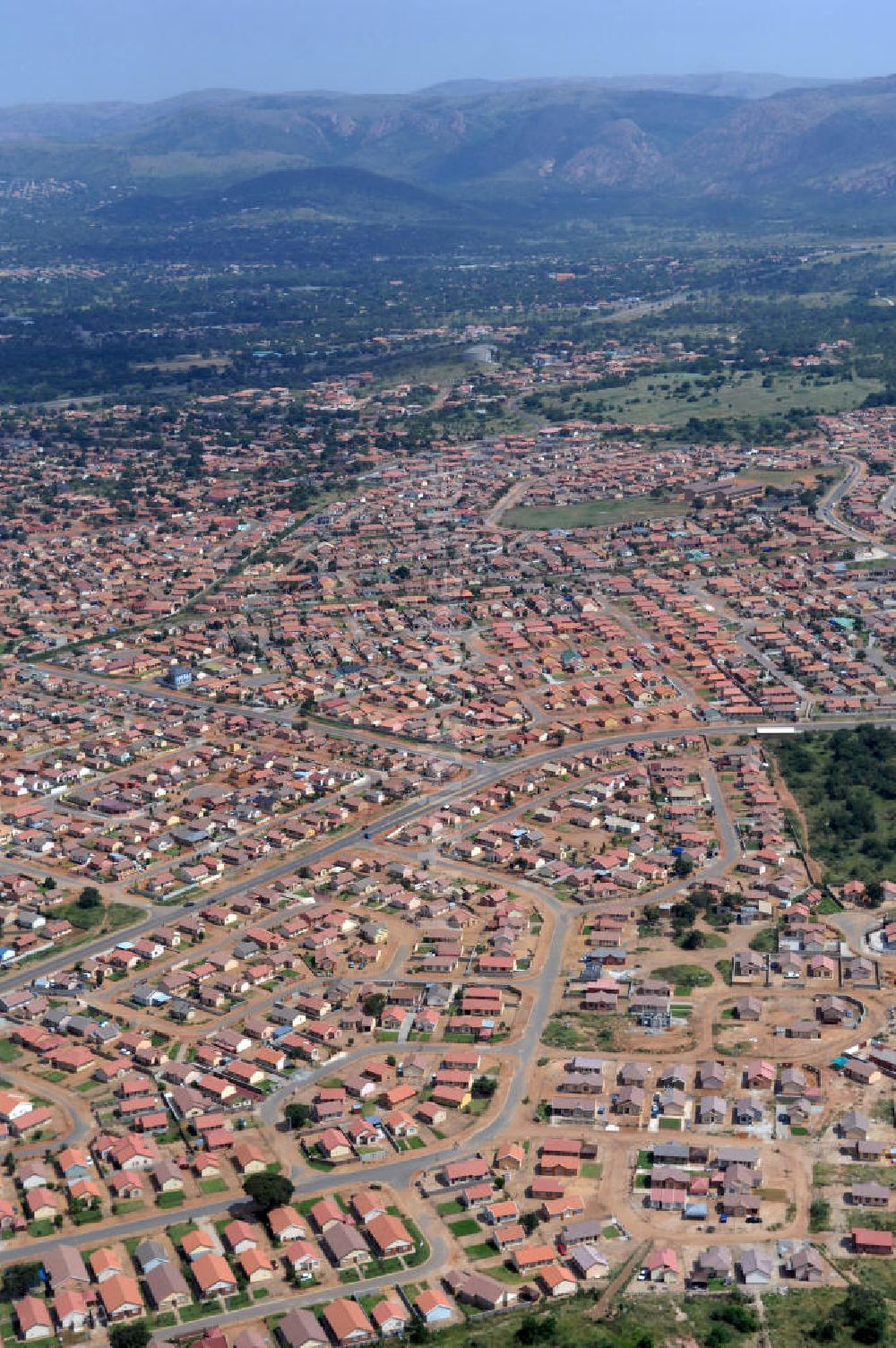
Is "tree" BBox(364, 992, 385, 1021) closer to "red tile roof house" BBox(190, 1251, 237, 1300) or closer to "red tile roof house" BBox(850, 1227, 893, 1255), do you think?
"red tile roof house" BBox(190, 1251, 237, 1300)

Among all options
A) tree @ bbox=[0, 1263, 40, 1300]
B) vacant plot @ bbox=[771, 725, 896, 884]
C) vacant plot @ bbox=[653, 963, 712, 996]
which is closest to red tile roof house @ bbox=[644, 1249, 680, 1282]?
vacant plot @ bbox=[653, 963, 712, 996]

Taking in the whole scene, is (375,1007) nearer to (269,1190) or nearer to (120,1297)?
(269,1190)

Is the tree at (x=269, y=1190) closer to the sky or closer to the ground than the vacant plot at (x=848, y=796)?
closer to the sky

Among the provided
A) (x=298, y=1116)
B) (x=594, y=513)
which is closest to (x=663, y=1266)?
(x=298, y=1116)

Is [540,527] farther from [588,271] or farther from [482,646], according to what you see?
[588,271]

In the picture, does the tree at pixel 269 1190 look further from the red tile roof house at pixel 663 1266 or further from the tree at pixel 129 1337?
the red tile roof house at pixel 663 1266

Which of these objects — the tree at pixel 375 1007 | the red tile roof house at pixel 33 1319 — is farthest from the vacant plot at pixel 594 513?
the red tile roof house at pixel 33 1319

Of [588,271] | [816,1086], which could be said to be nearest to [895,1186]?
[816,1086]
